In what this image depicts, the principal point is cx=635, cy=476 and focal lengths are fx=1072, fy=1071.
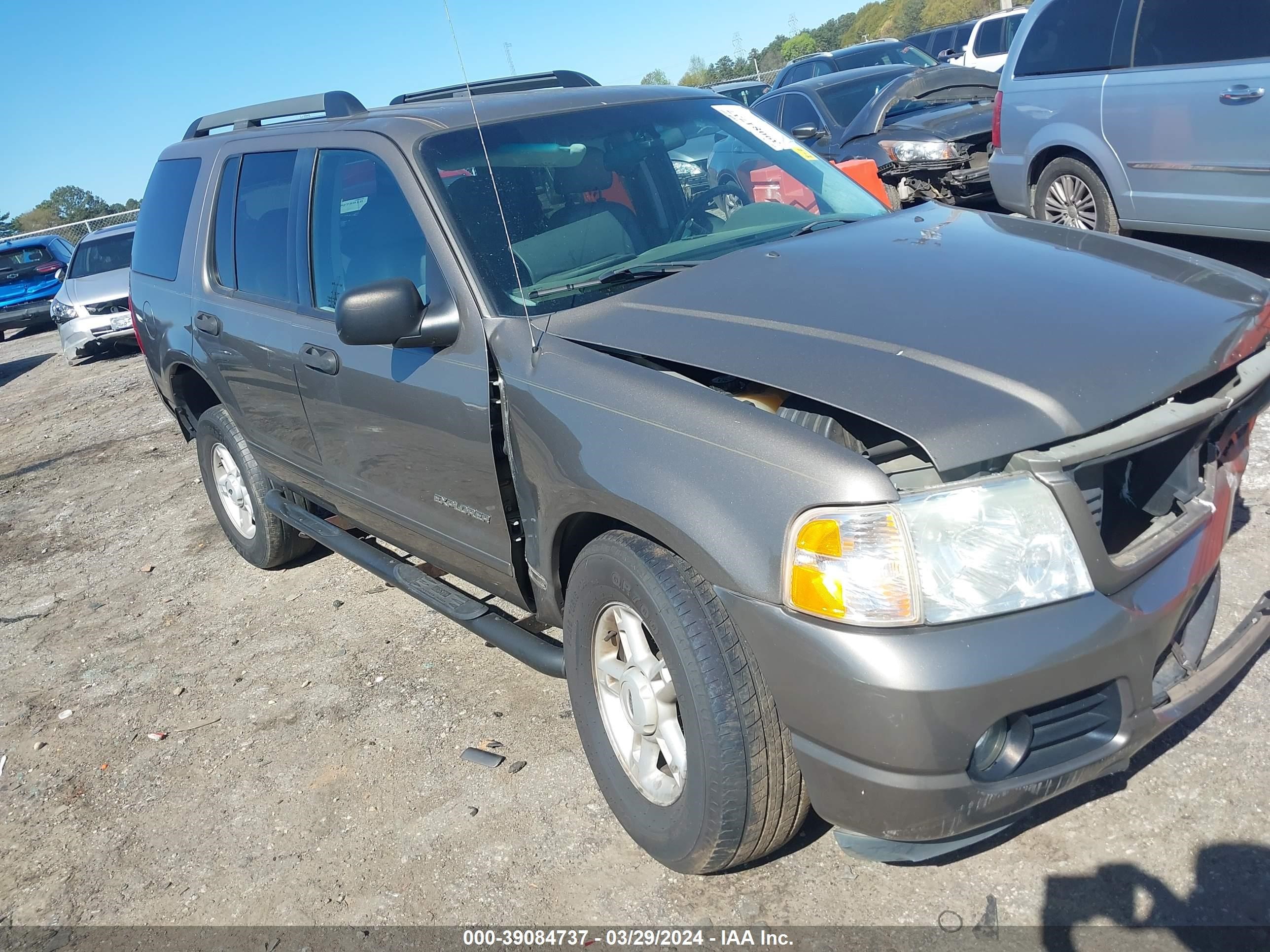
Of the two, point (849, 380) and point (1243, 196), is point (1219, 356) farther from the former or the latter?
point (1243, 196)

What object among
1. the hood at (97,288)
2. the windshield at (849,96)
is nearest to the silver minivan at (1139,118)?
the windshield at (849,96)

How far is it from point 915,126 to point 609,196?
6518mm

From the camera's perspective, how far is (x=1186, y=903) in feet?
7.59

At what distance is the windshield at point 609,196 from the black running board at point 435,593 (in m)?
0.97

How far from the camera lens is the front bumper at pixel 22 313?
63.5 ft

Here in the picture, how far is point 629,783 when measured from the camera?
9.07 ft

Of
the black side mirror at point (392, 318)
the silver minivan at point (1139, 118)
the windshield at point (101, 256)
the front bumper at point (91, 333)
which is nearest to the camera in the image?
the black side mirror at point (392, 318)

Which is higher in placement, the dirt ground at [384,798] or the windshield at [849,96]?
the windshield at [849,96]

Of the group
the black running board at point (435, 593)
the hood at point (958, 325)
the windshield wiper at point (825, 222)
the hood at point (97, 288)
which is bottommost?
the hood at point (97, 288)

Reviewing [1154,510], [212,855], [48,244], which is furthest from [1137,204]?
[48,244]

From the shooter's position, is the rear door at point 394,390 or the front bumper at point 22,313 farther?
the front bumper at point 22,313

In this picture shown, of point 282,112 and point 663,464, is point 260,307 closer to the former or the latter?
point 282,112

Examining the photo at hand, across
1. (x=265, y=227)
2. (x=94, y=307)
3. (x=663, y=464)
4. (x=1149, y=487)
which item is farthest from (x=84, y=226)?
(x=1149, y=487)

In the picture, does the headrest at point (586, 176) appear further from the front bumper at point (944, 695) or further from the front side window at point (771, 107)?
the front side window at point (771, 107)
